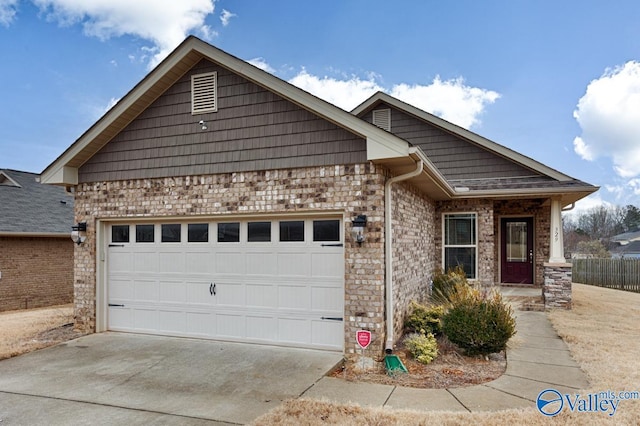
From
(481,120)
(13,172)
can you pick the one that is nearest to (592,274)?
(481,120)

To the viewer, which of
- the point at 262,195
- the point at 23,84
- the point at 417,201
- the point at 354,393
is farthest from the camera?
the point at 23,84

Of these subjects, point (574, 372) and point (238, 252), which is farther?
point (238, 252)

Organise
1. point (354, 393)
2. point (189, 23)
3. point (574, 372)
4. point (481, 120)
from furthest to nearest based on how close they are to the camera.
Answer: point (481, 120) < point (189, 23) < point (574, 372) < point (354, 393)

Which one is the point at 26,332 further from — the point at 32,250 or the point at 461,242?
the point at 461,242

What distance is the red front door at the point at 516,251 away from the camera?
43.5 feet

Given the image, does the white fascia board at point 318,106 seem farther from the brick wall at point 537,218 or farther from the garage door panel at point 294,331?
the brick wall at point 537,218

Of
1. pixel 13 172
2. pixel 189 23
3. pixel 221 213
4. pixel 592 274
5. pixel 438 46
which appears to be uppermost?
pixel 438 46

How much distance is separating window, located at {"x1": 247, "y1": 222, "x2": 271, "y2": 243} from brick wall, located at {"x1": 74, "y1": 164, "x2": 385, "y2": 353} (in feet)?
1.01

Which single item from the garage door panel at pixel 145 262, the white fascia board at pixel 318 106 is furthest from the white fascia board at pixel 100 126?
the garage door panel at pixel 145 262

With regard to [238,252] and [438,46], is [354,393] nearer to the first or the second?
[238,252]

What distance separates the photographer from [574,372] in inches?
232

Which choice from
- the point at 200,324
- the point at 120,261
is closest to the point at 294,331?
the point at 200,324

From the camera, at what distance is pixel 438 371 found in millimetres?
6078

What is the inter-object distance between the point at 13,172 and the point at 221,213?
14886 millimetres
